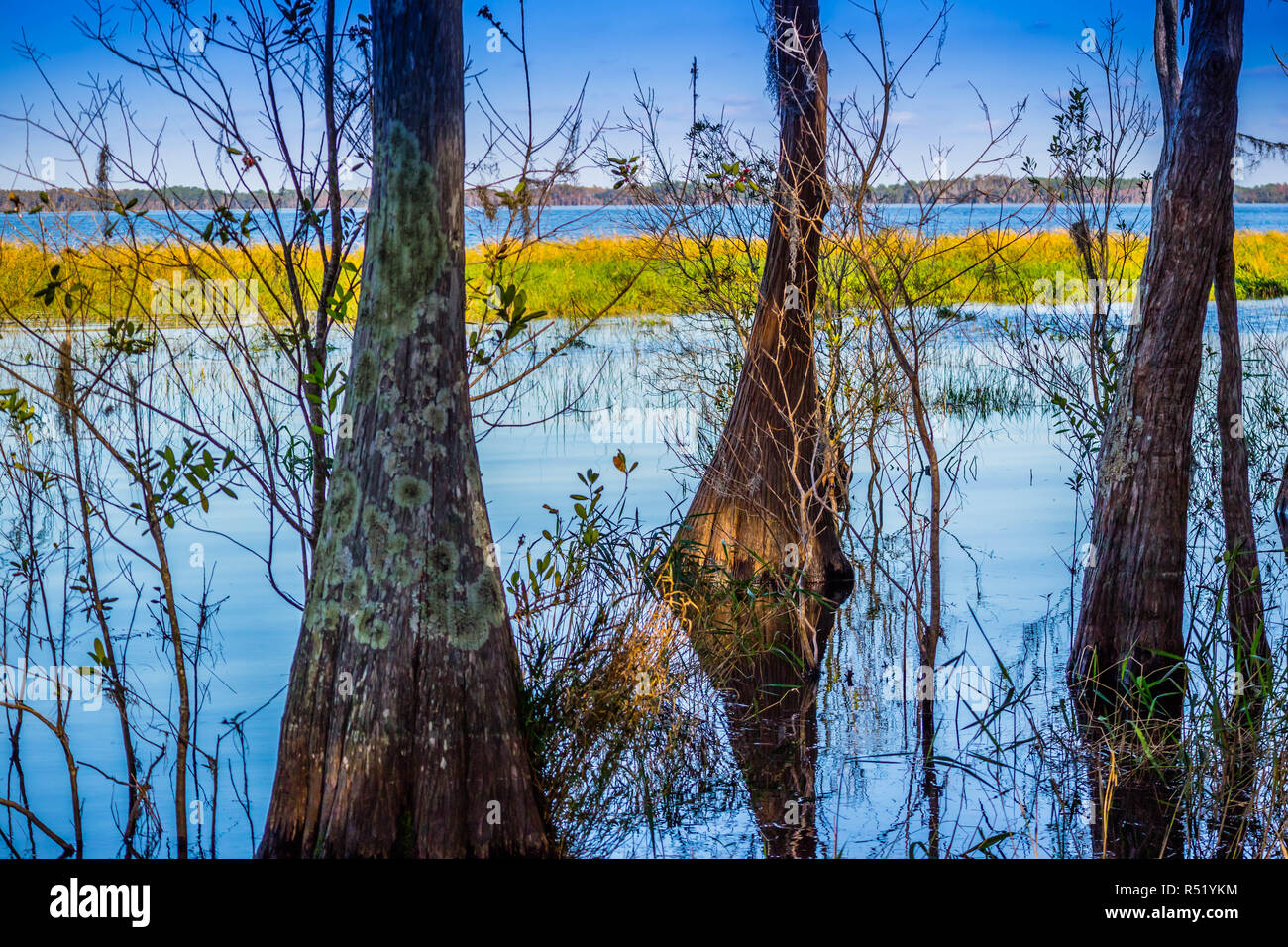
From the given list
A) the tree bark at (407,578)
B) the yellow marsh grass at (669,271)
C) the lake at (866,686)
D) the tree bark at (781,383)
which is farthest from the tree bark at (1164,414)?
the tree bark at (407,578)

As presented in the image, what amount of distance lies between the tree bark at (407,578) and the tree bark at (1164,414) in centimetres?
335

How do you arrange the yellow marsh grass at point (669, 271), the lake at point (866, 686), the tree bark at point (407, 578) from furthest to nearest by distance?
1. the yellow marsh grass at point (669, 271)
2. the lake at point (866, 686)
3. the tree bark at point (407, 578)

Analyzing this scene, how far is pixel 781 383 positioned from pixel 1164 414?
7.39 ft

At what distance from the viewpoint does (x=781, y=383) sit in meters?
7.07

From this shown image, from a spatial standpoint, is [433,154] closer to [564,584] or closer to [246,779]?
[564,584]

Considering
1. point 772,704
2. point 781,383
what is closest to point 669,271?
point 781,383

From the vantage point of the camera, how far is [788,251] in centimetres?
730

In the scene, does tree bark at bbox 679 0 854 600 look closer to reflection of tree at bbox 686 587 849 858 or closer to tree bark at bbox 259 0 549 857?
reflection of tree at bbox 686 587 849 858

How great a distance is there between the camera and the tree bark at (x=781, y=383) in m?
7.16

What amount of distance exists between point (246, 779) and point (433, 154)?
3095 millimetres

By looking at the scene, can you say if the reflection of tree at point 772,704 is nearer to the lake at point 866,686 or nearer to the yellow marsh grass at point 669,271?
the lake at point 866,686

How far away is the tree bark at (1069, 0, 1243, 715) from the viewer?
18.1 feet
